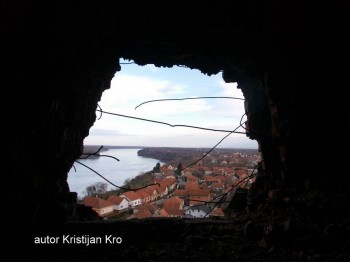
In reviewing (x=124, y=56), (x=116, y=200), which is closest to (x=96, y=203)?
(x=116, y=200)

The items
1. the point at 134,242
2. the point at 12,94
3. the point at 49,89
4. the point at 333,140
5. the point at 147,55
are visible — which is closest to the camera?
the point at 12,94

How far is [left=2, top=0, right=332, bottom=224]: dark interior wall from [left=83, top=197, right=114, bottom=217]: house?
7.40 meters

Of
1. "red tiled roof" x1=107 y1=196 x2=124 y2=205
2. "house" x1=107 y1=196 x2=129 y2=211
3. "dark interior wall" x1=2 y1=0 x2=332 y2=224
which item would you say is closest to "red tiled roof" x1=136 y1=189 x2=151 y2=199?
"house" x1=107 y1=196 x2=129 y2=211

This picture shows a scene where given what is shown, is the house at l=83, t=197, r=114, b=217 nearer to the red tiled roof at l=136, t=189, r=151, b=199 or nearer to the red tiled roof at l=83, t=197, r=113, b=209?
the red tiled roof at l=83, t=197, r=113, b=209

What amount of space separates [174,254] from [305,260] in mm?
1193

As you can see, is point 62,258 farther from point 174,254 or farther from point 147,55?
point 147,55

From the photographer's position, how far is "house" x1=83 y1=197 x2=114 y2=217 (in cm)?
1005

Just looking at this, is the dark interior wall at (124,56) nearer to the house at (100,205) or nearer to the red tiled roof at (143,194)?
the house at (100,205)

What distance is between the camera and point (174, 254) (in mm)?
2453

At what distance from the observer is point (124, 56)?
352cm

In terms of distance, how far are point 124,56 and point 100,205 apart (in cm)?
850

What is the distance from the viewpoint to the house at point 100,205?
396 inches

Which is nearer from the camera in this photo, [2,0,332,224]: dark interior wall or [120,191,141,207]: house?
[2,0,332,224]: dark interior wall

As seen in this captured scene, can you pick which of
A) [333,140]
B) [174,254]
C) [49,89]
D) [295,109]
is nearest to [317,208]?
[333,140]
